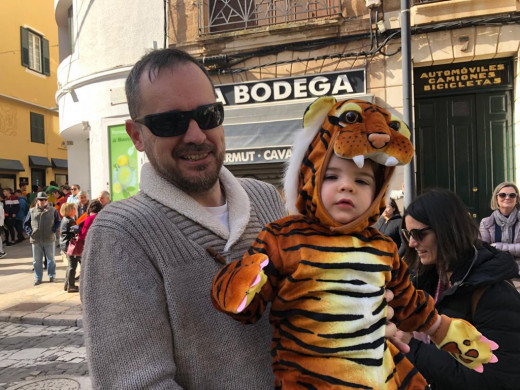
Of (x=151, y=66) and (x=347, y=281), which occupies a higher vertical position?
(x=151, y=66)

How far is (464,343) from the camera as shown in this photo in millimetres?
1576

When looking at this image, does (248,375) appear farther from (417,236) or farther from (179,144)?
(417,236)

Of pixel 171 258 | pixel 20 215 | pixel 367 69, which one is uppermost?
pixel 367 69

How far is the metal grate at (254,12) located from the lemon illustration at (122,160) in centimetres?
364

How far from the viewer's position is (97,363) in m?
1.12

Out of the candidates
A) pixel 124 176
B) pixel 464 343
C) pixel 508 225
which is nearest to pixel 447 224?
pixel 464 343

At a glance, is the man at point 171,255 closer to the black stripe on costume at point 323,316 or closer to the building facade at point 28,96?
the black stripe on costume at point 323,316

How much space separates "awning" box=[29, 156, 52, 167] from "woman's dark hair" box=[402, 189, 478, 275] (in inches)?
923

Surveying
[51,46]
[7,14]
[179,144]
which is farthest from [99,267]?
[51,46]

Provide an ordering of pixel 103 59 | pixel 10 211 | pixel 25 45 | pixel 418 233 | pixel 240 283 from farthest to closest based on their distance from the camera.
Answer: pixel 25 45 → pixel 10 211 → pixel 103 59 → pixel 418 233 → pixel 240 283

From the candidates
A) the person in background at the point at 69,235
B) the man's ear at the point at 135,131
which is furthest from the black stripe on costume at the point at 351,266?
the person in background at the point at 69,235

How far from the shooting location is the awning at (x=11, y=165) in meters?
19.8

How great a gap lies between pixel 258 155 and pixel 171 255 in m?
8.08

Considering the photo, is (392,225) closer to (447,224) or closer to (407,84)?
(407,84)
